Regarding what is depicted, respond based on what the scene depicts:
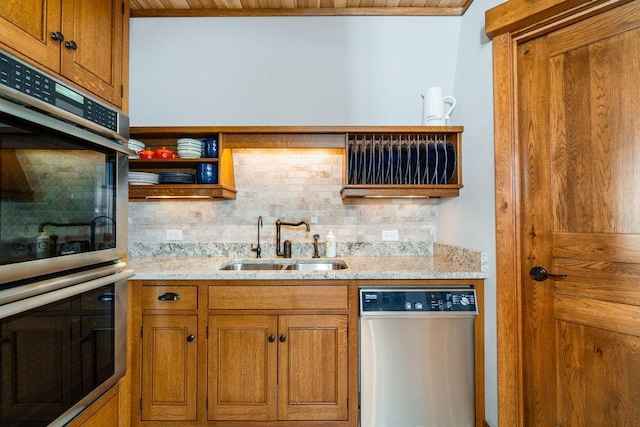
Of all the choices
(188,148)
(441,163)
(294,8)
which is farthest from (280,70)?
(441,163)

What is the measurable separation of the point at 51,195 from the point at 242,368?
1.21 meters

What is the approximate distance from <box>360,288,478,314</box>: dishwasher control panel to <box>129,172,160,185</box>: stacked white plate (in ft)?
4.98

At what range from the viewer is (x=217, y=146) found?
212 cm

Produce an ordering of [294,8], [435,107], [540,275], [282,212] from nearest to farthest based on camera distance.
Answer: [540,275], [435,107], [294,8], [282,212]

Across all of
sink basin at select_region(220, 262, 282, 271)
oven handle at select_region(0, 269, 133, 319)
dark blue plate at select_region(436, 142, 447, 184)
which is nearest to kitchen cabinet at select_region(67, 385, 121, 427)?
oven handle at select_region(0, 269, 133, 319)

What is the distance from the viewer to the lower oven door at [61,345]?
3.24ft

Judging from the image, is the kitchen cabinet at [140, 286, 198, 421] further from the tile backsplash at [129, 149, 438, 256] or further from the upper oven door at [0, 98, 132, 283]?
the tile backsplash at [129, 149, 438, 256]

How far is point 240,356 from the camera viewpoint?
5.68 feet

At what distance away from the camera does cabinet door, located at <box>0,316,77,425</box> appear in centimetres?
98

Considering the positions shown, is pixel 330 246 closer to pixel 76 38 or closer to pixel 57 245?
pixel 57 245

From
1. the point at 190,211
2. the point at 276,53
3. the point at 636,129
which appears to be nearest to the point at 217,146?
the point at 190,211

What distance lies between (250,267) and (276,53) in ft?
5.16

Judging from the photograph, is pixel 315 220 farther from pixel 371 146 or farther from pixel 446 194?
pixel 446 194

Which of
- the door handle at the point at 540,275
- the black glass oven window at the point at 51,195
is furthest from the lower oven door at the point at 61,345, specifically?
the door handle at the point at 540,275
